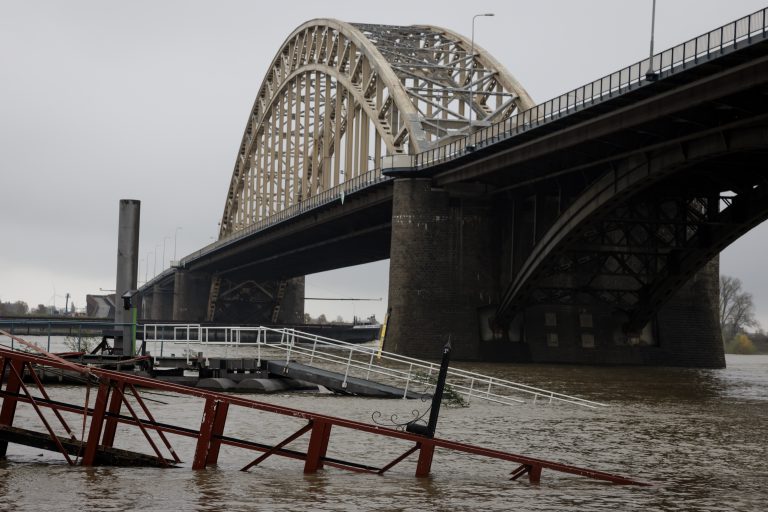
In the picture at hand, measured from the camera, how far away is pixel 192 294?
147 metres

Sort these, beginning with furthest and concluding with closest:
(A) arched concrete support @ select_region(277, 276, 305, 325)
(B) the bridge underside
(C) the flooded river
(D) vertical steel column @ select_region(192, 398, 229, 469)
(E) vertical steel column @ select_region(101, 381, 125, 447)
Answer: (A) arched concrete support @ select_region(277, 276, 305, 325) → (B) the bridge underside → (E) vertical steel column @ select_region(101, 381, 125, 447) → (D) vertical steel column @ select_region(192, 398, 229, 469) → (C) the flooded river

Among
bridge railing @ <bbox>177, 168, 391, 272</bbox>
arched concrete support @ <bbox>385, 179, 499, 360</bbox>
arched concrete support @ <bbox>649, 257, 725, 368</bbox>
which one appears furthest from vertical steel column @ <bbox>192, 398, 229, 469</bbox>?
bridge railing @ <bbox>177, 168, 391, 272</bbox>

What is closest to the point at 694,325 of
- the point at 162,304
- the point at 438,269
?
the point at 438,269

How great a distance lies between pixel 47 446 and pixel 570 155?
39.5 meters

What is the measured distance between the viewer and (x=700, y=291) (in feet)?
228

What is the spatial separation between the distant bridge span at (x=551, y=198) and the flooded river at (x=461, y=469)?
1355cm

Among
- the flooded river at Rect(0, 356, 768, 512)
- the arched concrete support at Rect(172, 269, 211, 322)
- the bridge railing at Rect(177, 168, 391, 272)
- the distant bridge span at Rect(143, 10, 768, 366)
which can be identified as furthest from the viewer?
the arched concrete support at Rect(172, 269, 211, 322)

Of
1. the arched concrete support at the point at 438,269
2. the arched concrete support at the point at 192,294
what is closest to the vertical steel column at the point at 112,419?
the arched concrete support at the point at 438,269

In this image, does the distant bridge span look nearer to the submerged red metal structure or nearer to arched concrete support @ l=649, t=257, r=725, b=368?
arched concrete support @ l=649, t=257, r=725, b=368

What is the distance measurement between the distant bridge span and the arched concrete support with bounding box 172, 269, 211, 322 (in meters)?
47.1

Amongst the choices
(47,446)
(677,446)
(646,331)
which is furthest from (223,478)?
(646,331)

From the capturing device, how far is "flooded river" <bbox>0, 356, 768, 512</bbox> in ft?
52.4

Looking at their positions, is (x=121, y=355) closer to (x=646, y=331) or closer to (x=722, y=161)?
(x=722, y=161)

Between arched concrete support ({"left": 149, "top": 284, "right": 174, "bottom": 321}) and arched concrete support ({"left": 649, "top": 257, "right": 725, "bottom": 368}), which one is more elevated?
arched concrete support ({"left": 149, "top": 284, "right": 174, "bottom": 321})
